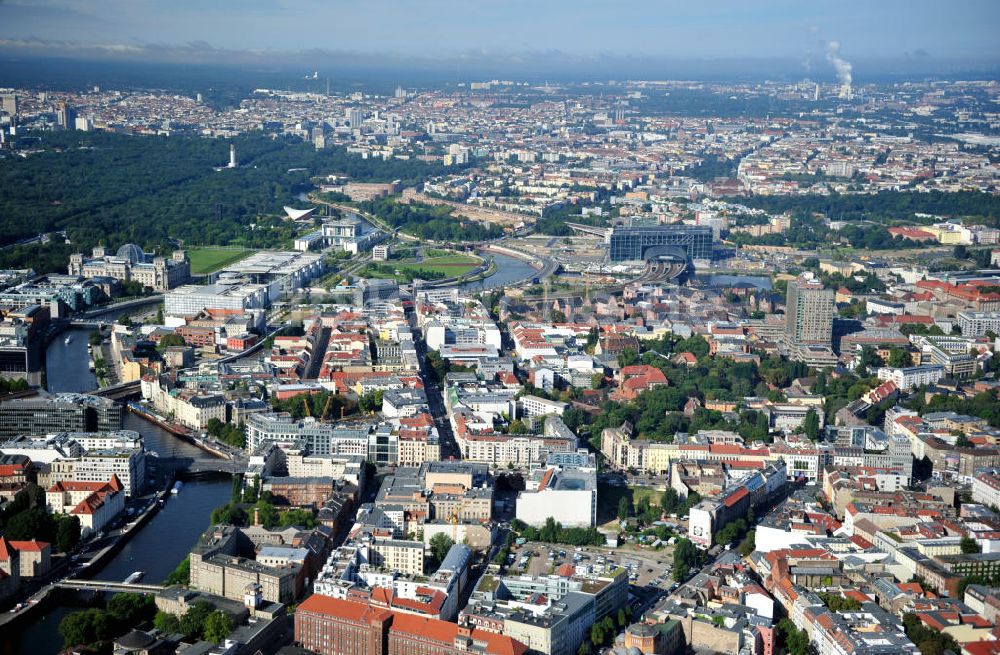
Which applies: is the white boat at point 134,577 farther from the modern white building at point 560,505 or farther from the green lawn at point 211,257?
the green lawn at point 211,257

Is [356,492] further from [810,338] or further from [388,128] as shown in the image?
[388,128]

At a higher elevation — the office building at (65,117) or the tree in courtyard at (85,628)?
the office building at (65,117)

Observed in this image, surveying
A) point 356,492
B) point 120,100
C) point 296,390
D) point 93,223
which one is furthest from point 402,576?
point 120,100

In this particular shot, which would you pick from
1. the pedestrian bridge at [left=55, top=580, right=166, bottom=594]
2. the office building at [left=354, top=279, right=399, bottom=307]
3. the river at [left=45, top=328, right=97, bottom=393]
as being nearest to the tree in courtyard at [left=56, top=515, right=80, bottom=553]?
the pedestrian bridge at [left=55, top=580, right=166, bottom=594]

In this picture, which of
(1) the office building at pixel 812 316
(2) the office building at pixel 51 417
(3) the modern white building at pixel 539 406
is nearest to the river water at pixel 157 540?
(2) the office building at pixel 51 417

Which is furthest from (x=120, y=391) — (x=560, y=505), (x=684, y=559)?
(x=684, y=559)

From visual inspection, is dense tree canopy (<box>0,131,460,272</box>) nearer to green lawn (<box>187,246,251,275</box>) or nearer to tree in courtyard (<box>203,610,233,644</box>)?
green lawn (<box>187,246,251,275</box>)

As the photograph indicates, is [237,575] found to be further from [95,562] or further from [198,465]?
[198,465]
